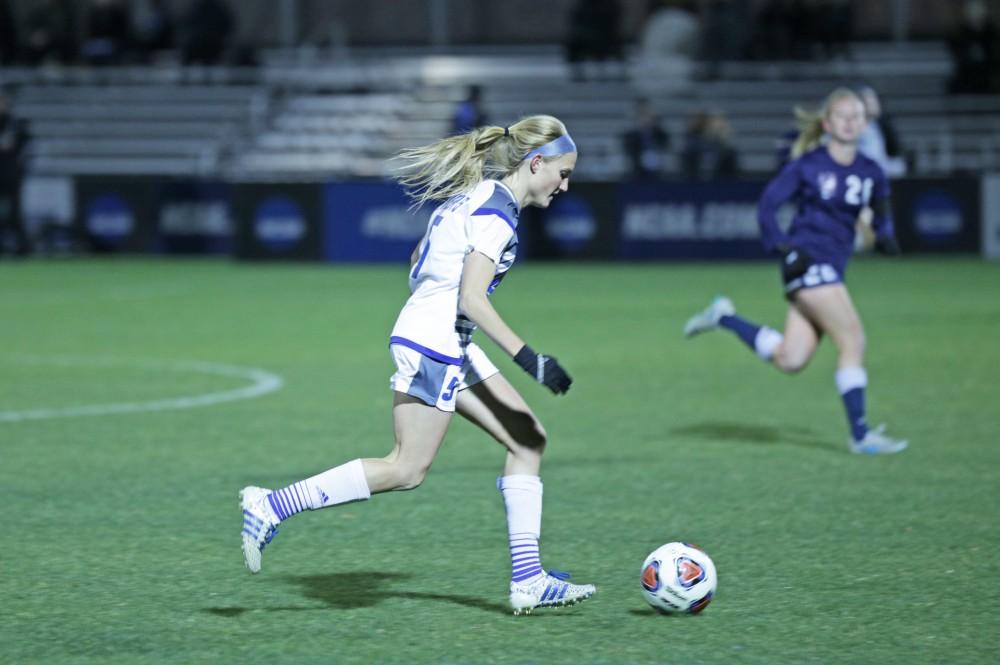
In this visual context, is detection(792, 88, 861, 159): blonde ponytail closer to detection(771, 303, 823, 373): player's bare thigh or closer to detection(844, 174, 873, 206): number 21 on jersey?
detection(844, 174, 873, 206): number 21 on jersey

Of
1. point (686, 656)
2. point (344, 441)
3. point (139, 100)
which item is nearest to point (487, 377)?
point (686, 656)

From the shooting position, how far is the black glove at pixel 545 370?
17.6ft

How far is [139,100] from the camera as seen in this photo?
109ft

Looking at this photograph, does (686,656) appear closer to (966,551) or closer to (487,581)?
(487,581)

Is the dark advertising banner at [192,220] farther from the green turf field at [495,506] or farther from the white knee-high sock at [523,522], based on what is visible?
the white knee-high sock at [523,522]

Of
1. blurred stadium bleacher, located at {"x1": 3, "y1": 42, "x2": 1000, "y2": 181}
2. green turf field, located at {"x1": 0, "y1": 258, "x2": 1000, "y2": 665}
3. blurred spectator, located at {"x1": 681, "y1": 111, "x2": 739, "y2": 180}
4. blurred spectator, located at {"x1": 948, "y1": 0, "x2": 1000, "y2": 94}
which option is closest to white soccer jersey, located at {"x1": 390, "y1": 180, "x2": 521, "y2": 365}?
green turf field, located at {"x1": 0, "y1": 258, "x2": 1000, "y2": 665}

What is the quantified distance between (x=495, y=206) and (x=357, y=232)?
19.8 metres

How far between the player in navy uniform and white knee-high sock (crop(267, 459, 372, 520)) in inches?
167

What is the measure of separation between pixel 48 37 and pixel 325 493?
30.2 m

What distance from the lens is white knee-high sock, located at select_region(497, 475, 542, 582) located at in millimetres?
5777

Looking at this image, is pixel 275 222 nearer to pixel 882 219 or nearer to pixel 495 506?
pixel 882 219

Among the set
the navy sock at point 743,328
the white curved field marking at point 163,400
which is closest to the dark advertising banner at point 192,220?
the white curved field marking at point 163,400

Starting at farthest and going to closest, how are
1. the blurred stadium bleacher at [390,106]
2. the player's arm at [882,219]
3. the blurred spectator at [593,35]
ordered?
the blurred spectator at [593,35]
the blurred stadium bleacher at [390,106]
the player's arm at [882,219]

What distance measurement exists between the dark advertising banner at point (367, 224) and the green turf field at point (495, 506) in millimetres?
8193
